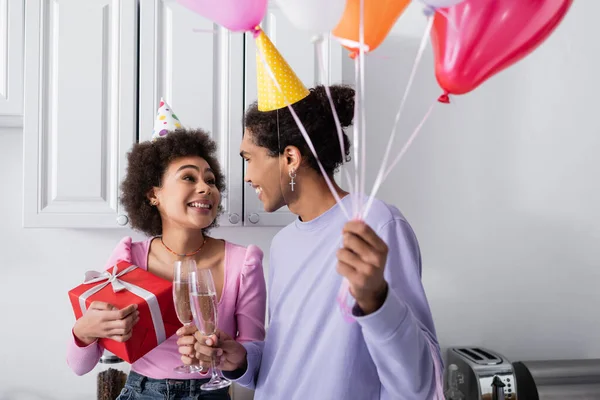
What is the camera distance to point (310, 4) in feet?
2.77

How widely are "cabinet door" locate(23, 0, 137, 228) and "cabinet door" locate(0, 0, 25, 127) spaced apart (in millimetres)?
65

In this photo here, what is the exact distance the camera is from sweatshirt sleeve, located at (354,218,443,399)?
826mm

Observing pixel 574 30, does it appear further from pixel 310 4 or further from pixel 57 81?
pixel 57 81

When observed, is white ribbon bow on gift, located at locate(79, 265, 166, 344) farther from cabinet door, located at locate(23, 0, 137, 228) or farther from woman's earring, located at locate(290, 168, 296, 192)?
woman's earring, located at locate(290, 168, 296, 192)

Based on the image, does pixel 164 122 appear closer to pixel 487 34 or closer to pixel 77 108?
pixel 77 108

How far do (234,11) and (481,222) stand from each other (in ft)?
5.05

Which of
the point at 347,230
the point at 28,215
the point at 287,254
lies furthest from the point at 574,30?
the point at 28,215

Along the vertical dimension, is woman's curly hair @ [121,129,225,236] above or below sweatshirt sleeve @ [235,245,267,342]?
above

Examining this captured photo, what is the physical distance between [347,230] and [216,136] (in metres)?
1.06

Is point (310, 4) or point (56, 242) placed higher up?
point (310, 4)

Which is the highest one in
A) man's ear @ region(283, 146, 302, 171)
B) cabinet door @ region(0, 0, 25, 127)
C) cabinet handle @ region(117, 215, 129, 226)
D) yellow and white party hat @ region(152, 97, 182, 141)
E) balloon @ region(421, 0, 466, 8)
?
cabinet door @ region(0, 0, 25, 127)

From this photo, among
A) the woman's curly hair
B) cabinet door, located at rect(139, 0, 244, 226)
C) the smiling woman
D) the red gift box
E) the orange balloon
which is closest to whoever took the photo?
the orange balloon

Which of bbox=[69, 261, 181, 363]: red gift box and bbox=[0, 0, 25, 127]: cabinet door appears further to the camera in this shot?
bbox=[0, 0, 25, 127]: cabinet door

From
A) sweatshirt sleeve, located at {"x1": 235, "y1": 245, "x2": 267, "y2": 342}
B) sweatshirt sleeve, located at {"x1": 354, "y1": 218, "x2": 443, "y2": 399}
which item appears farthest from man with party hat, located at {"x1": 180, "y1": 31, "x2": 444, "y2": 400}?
sweatshirt sleeve, located at {"x1": 235, "y1": 245, "x2": 267, "y2": 342}
